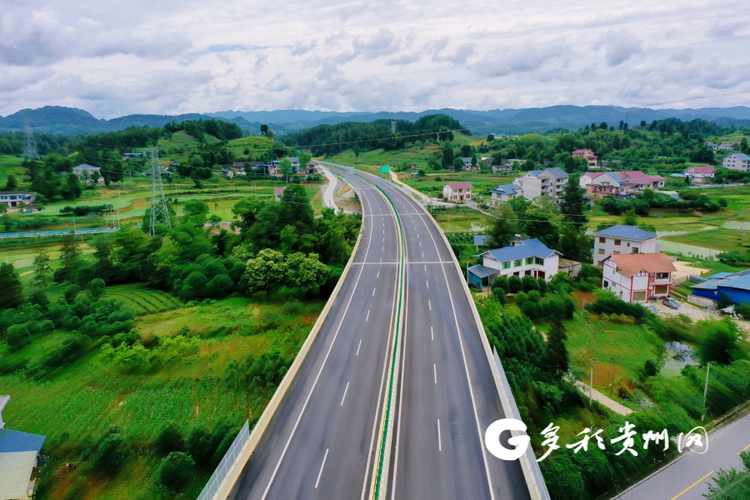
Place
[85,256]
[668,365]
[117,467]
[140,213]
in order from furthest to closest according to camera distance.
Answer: [140,213] → [85,256] → [668,365] → [117,467]

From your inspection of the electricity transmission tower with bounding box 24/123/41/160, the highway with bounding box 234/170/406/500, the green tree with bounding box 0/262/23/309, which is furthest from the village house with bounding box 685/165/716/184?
the electricity transmission tower with bounding box 24/123/41/160

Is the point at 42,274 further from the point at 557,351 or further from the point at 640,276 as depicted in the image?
the point at 640,276

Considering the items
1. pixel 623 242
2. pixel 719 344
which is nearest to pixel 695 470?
pixel 719 344

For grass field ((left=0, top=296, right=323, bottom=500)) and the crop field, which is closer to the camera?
grass field ((left=0, top=296, right=323, bottom=500))

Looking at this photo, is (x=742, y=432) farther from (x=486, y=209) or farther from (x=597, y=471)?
(x=486, y=209)

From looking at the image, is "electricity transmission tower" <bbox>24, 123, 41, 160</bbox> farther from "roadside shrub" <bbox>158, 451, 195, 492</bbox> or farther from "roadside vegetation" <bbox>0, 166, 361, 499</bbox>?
"roadside shrub" <bbox>158, 451, 195, 492</bbox>

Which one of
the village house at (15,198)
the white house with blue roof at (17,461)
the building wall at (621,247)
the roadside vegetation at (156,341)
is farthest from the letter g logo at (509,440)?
the village house at (15,198)

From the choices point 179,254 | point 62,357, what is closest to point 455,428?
point 62,357
